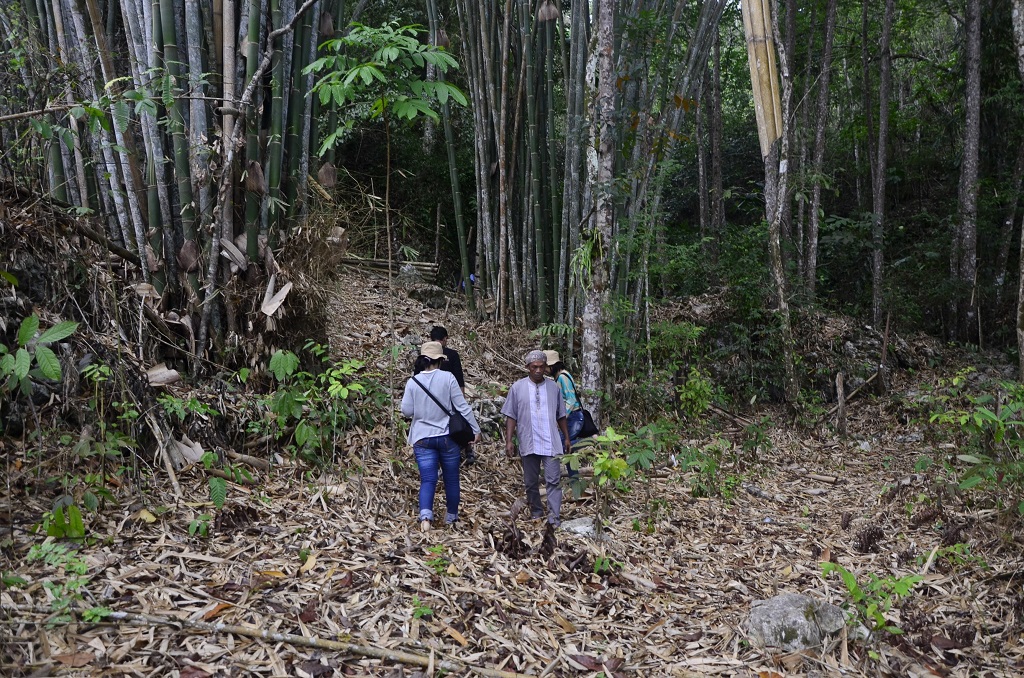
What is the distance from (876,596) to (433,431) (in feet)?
7.19

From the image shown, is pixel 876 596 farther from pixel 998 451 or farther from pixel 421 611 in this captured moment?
pixel 421 611

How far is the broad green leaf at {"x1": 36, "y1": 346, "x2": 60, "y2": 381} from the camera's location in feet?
8.50

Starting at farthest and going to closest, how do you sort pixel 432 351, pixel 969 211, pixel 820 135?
1. pixel 820 135
2. pixel 969 211
3. pixel 432 351

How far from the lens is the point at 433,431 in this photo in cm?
381

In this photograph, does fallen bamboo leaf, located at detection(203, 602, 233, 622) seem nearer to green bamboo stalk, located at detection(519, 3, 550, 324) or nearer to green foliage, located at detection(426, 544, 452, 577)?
green foliage, located at detection(426, 544, 452, 577)

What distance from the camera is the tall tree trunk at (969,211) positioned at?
8.41 metres

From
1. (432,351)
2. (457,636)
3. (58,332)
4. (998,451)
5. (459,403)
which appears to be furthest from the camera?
(998,451)

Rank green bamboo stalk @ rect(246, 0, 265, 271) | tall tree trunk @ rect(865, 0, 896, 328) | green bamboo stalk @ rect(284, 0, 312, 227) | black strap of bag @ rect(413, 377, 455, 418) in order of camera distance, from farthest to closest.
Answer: tall tree trunk @ rect(865, 0, 896, 328) < green bamboo stalk @ rect(284, 0, 312, 227) < green bamboo stalk @ rect(246, 0, 265, 271) < black strap of bag @ rect(413, 377, 455, 418)

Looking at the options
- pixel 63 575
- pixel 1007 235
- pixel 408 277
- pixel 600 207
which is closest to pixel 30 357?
pixel 63 575

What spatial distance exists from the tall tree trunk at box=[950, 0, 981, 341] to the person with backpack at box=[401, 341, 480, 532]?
7.30 metres

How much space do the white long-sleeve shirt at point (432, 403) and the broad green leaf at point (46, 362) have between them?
5.38 ft

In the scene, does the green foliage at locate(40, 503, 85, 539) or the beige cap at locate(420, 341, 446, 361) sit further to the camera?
the beige cap at locate(420, 341, 446, 361)

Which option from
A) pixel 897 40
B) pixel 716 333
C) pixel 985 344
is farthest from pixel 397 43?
pixel 897 40

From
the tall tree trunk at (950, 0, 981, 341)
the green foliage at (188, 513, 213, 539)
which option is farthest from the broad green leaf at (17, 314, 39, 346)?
the tall tree trunk at (950, 0, 981, 341)
